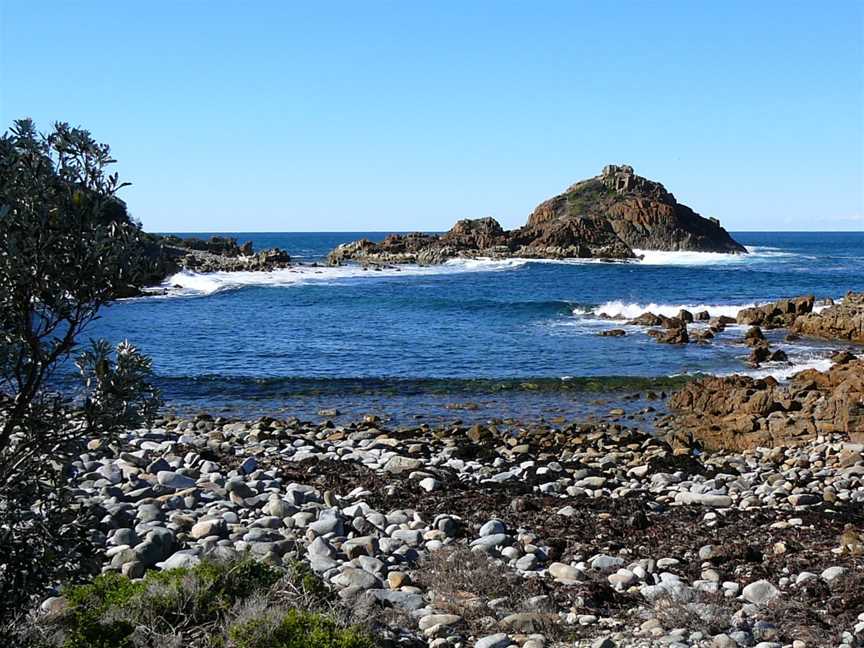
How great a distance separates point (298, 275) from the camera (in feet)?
236

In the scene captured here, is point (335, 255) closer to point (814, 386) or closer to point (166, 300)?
point (166, 300)

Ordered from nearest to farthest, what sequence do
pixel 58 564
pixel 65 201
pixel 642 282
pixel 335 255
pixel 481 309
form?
pixel 65 201
pixel 58 564
pixel 481 309
pixel 642 282
pixel 335 255

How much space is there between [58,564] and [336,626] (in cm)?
216

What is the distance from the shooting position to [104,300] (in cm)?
472

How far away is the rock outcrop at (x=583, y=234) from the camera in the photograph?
9644cm

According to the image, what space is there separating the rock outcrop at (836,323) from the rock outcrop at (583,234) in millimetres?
59060

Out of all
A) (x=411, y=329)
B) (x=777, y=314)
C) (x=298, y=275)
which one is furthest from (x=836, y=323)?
(x=298, y=275)

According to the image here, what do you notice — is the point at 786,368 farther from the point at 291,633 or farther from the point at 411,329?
the point at 291,633

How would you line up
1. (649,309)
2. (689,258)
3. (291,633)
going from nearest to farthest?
(291,633)
(649,309)
(689,258)

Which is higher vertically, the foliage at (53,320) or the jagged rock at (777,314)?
the foliage at (53,320)

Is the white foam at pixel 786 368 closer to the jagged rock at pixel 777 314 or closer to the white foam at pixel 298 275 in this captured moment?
the jagged rock at pixel 777 314

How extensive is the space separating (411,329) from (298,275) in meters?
38.4

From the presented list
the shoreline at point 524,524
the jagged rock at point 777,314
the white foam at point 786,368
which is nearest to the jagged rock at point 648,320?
the jagged rock at point 777,314

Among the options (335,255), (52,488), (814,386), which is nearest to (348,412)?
(814,386)
